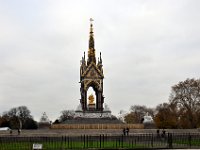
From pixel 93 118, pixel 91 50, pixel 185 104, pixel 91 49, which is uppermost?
pixel 91 49

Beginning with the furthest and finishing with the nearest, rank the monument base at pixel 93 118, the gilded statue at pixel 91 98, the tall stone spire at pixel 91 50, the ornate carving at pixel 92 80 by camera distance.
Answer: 1. the tall stone spire at pixel 91 50
2. the gilded statue at pixel 91 98
3. the ornate carving at pixel 92 80
4. the monument base at pixel 93 118

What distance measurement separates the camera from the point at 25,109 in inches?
4734

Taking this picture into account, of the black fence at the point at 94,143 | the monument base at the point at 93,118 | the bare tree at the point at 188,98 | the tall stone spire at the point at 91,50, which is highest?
the tall stone spire at the point at 91,50

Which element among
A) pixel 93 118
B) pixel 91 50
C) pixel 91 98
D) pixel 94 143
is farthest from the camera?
pixel 91 50

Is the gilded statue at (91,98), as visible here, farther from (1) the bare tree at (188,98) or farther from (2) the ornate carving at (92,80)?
(1) the bare tree at (188,98)

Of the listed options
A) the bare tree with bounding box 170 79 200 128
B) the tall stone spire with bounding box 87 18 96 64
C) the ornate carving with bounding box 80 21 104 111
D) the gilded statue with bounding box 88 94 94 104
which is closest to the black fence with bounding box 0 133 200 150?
the bare tree with bounding box 170 79 200 128

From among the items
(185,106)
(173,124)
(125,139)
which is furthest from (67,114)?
(125,139)

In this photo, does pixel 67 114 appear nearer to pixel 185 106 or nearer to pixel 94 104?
pixel 94 104

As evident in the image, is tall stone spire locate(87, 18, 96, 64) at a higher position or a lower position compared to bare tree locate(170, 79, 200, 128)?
higher

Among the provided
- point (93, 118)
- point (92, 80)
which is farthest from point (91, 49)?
point (93, 118)

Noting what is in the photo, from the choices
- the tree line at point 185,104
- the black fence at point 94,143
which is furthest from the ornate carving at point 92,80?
the black fence at point 94,143

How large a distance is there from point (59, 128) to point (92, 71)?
15.1 m

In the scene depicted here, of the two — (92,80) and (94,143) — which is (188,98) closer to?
(92,80)

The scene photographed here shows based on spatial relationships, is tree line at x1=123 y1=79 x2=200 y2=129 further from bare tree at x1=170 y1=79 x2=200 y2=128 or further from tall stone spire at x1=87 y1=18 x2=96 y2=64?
tall stone spire at x1=87 y1=18 x2=96 y2=64
